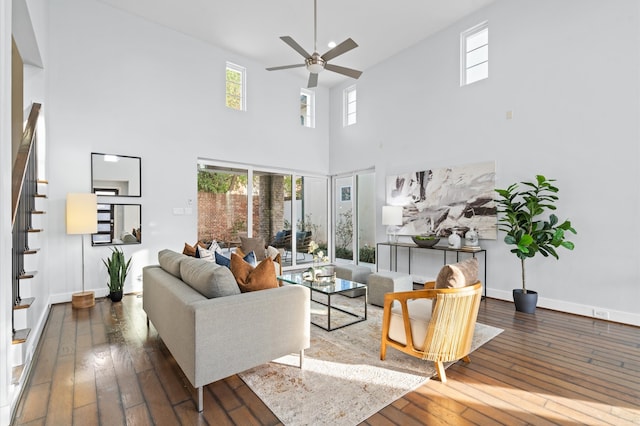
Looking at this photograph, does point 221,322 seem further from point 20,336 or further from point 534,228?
point 534,228

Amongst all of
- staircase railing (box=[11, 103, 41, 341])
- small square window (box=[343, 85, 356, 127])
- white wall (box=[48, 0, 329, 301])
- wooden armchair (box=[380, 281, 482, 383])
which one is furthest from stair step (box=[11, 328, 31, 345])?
small square window (box=[343, 85, 356, 127])

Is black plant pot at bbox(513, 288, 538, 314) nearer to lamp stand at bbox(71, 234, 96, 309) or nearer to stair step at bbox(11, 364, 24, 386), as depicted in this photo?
stair step at bbox(11, 364, 24, 386)

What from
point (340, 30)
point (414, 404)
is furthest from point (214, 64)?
point (414, 404)

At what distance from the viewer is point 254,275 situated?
2.51 meters

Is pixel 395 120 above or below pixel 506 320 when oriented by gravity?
above

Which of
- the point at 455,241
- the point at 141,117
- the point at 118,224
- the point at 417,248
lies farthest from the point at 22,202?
the point at 417,248

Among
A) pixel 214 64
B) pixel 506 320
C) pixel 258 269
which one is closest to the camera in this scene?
pixel 258 269

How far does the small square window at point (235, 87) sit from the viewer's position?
630cm

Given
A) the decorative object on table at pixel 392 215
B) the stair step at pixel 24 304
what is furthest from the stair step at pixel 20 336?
the decorative object on table at pixel 392 215

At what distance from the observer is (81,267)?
465cm

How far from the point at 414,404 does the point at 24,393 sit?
2.76 meters

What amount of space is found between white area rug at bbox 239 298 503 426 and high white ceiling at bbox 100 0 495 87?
473 centimetres

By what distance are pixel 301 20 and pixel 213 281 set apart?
182 inches

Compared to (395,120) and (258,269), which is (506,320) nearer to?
(258,269)
